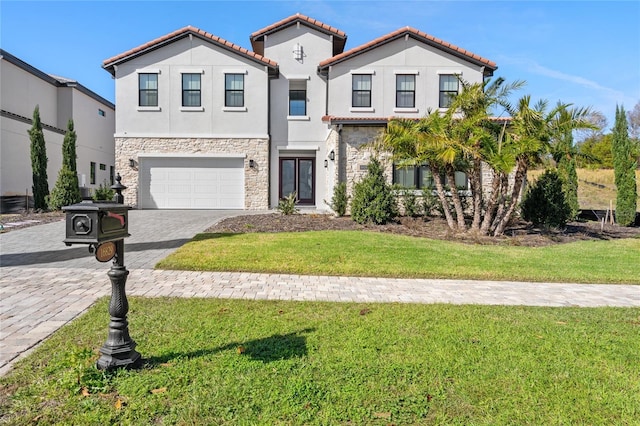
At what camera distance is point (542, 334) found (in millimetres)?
4051

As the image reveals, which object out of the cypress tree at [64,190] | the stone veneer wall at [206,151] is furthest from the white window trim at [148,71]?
the cypress tree at [64,190]

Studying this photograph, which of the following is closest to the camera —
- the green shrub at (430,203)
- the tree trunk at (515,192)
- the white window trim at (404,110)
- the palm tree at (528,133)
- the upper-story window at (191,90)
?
the palm tree at (528,133)

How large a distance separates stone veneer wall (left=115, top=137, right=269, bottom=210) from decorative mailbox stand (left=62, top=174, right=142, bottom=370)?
15240 mm

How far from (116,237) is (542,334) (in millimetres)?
4163

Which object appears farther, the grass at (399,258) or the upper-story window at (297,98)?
the upper-story window at (297,98)

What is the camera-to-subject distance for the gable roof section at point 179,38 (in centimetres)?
1778

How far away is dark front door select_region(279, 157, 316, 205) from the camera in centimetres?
1911

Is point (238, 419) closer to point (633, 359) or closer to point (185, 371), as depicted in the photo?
point (185, 371)

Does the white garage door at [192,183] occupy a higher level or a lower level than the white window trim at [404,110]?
lower

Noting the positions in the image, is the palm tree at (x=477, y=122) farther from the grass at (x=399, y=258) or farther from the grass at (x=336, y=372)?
the grass at (x=336, y=372)

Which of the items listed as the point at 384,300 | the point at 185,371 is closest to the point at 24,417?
the point at 185,371

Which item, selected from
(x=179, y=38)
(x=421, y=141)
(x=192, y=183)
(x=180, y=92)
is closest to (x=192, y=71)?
(x=180, y=92)

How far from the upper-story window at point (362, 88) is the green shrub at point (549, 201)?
27.3ft

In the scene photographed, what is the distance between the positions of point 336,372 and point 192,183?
16794 mm
